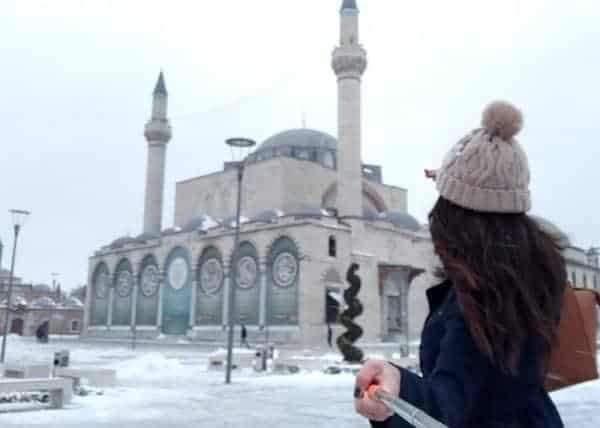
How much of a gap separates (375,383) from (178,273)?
3263 centimetres

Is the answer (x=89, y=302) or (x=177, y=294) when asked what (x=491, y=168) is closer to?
(x=177, y=294)

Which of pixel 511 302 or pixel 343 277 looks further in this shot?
pixel 343 277

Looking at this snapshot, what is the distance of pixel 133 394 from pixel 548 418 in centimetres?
988

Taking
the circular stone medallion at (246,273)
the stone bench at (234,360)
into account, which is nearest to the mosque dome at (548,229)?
the stone bench at (234,360)

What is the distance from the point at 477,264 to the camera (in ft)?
4.07

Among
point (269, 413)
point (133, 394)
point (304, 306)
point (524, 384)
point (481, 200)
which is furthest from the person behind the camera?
point (304, 306)

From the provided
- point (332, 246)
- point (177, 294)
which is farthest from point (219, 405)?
point (177, 294)

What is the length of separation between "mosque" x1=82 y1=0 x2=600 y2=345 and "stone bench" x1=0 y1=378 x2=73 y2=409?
18.5m

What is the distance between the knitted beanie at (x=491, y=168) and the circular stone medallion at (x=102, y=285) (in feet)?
127

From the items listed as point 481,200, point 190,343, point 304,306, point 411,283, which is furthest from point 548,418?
point 411,283

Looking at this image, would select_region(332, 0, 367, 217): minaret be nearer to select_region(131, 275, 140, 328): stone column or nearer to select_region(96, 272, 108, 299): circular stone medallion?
select_region(131, 275, 140, 328): stone column

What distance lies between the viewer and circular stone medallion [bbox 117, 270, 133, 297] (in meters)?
36.2

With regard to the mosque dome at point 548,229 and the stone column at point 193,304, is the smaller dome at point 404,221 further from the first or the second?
the mosque dome at point 548,229

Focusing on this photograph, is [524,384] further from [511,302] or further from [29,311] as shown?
[29,311]
